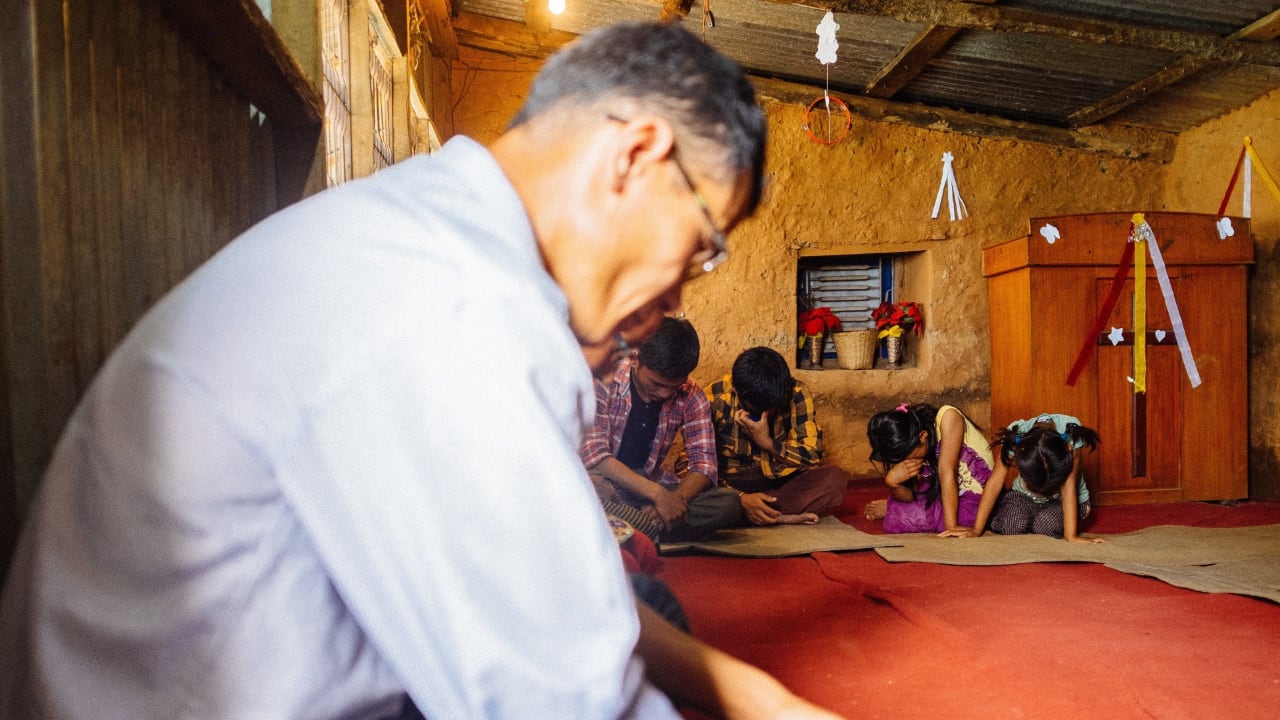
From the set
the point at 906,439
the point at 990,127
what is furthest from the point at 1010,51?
the point at 906,439

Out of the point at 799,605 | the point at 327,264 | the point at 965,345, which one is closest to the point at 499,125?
the point at 965,345

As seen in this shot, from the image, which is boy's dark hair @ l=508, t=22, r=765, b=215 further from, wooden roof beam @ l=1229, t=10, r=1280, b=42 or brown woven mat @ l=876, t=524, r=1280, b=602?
wooden roof beam @ l=1229, t=10, r=1280, b=42

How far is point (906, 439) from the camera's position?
383 cm

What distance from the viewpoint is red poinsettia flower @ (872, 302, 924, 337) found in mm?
5512

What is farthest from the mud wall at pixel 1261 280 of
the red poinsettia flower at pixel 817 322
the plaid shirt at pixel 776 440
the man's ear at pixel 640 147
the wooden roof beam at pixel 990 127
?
the man's ear at pixel 640 147

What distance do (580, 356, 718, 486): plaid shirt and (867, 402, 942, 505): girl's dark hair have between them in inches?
33.6

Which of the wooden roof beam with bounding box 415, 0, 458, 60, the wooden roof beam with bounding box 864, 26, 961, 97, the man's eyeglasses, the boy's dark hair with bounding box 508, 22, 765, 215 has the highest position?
the wooden roof beam with bounding box 415, 0, 458, 60

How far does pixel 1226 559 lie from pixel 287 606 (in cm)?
376

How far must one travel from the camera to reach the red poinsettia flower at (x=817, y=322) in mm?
5555

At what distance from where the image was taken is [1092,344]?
14.6 ft

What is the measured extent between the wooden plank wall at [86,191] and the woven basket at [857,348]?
15.1 feet

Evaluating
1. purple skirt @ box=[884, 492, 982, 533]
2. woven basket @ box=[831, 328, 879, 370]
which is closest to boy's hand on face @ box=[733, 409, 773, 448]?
purple skirt @ box=[884, 492, 982, 533]

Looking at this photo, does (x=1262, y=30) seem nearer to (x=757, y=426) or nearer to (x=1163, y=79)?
(x=1163, y=79)

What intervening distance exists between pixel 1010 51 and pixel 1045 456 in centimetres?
240
